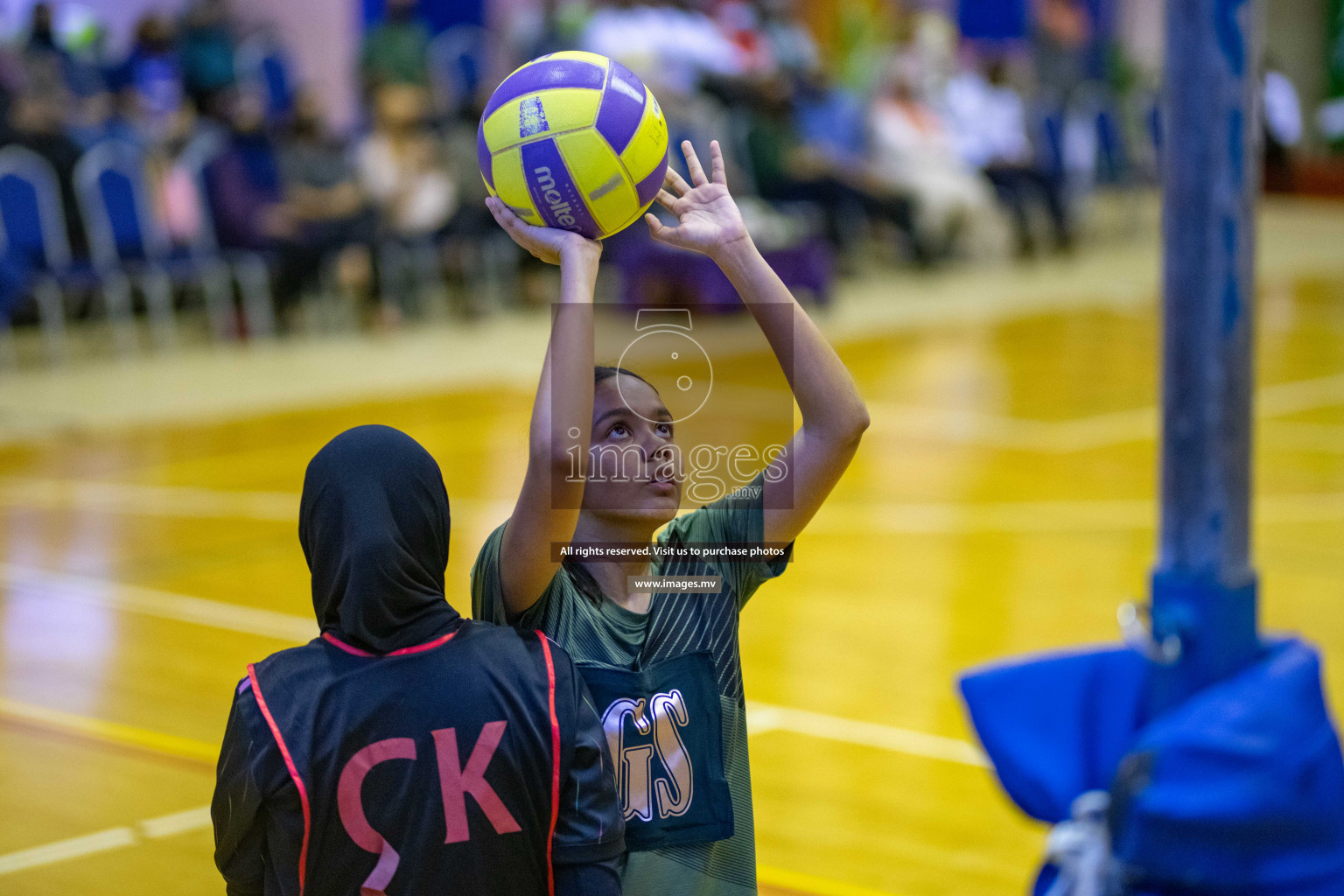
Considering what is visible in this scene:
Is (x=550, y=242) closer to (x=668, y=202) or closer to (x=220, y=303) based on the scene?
(x=668, y=202)

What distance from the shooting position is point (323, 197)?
31.1 ft

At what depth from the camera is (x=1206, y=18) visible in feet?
3.76

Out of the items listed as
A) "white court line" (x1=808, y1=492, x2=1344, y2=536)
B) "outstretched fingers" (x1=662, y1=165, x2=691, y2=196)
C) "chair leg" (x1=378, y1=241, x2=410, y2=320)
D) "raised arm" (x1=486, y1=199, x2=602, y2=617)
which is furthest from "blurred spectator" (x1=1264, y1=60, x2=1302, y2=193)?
"raised arm" (x1=486, y1=199, x2=602, y2=617)

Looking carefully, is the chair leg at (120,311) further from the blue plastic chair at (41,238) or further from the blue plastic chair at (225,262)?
the blue plastic chair at (225,262)

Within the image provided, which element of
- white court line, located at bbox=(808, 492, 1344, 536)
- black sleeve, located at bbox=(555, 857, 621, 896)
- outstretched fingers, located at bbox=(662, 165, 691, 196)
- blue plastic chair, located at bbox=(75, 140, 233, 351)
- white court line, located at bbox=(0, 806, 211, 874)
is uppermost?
blue plastic chair, located at bbox=(75, 140, 233, 351)

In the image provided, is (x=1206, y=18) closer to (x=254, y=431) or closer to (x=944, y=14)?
(x=254, y=431)

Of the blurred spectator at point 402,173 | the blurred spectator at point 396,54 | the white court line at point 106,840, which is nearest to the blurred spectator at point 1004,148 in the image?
the blurred spectator at point 396,54

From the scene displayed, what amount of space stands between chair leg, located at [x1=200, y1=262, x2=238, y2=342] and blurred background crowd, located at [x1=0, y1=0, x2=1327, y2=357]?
13 mm

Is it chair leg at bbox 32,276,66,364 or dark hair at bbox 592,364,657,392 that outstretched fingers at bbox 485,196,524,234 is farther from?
chair leg at bbox 32,276,66,364

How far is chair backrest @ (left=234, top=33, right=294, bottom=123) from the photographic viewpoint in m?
12.2

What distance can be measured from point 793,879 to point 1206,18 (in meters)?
2.01

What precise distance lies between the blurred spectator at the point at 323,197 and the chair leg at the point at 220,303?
1.81 ft

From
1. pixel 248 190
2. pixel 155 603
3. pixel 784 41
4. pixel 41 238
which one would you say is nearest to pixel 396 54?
pixel 248 190

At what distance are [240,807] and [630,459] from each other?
567 millimetres
